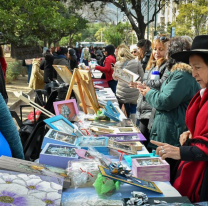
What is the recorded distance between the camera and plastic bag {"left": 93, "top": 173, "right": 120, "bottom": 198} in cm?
191

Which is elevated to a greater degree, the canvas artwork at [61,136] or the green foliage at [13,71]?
the canvas artwork at [61,136]

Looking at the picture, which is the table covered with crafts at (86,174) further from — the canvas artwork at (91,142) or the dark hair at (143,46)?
the dark hair at (143,46)

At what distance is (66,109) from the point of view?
4000 mm

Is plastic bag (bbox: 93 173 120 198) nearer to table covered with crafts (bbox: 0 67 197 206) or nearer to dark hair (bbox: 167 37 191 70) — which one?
table covered with crafts (bbox: 0 67 197 206)

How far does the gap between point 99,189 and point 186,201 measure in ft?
1.67

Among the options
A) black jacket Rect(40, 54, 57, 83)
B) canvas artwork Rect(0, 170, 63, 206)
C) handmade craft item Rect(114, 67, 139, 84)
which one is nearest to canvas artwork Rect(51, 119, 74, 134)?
handmade craft item Rect(114, 67, 139, 84)

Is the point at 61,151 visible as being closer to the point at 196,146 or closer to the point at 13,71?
the point at 196,146

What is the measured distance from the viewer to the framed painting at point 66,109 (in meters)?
3.89

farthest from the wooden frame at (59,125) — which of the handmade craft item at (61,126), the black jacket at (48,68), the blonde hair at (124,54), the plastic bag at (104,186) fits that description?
the black jacket at (48,68)

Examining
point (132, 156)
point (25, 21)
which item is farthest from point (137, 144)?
point (25, 21)

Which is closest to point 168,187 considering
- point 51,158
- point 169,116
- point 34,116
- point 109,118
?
point 51,158

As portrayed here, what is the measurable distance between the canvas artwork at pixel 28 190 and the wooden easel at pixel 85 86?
8.80 feet

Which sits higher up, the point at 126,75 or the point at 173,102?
the point at 126,75

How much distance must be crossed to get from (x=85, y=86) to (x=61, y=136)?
1.64 m
